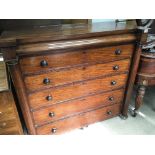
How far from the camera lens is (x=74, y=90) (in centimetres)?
131

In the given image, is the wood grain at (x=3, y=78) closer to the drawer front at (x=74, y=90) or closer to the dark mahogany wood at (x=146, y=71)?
the drawer front at (x=74, y=90)

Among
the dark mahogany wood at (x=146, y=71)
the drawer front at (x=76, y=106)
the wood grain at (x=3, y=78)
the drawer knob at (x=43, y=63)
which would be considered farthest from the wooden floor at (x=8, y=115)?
the dark mahogany wood at (x=146, y=71)

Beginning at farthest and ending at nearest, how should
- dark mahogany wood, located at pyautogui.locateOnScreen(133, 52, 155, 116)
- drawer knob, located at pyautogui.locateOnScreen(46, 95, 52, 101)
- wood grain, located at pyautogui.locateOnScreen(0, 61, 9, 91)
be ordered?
dark mahogany wood, located at pyautogui.locateOnScreen(133, 52, 155, 116) < drawer knob, located at pyautogui.locateOnScreen(46, 95, 52, 101) < wood grain, located at pyautogui.locateOnScreen(0, 61, 9, 91)

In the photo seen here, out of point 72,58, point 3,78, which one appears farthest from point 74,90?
point 3,78

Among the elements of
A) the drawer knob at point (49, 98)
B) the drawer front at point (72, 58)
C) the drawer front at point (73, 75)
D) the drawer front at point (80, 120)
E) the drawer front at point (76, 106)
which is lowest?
the drawer front at point (80, 120)

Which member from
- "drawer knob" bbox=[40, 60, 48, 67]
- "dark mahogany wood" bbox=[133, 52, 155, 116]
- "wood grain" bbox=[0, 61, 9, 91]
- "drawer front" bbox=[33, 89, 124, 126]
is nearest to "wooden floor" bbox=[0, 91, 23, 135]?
"wood grain" bbox=[0, 61, 9, 91]

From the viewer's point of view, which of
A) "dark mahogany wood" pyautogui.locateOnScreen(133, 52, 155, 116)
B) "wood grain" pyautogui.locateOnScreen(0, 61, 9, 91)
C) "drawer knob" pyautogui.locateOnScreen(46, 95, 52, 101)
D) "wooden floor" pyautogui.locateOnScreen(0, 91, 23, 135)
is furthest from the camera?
"dark mahogany wood" pyautogui.locateOnScreen(133, 52, 155, 116)

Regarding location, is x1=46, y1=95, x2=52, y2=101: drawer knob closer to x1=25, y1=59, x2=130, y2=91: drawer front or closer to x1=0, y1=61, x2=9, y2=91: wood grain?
x1=25, y1=59, x2=130, y2=91: drawer front

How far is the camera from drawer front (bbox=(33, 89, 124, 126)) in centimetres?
131

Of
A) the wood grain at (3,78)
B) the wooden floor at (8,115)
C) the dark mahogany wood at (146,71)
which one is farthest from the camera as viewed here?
the dark mahogany wood at (146,71)

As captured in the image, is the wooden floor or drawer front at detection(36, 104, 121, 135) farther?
drawer front at detection(36, 104, 121, 135)

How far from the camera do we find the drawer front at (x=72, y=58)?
106 centimetres

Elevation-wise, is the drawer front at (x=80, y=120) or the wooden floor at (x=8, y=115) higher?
the wooden floor at (x=8, y=115)

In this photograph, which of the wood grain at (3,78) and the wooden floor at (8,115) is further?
the wooden floor at (8,115)
